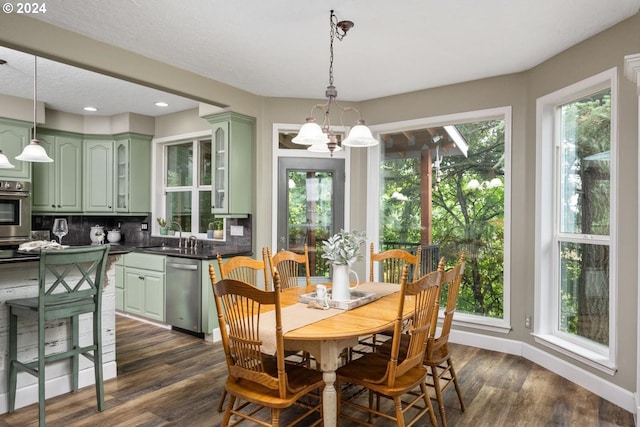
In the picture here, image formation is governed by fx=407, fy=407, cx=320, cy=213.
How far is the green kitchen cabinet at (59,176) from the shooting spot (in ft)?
17.2

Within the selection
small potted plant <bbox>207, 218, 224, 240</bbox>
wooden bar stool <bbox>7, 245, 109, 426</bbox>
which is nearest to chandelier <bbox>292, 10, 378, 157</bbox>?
wooden bar stool <bbox>7, 245, 109, 426</bbox>

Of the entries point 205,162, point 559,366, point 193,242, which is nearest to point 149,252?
point 193,242

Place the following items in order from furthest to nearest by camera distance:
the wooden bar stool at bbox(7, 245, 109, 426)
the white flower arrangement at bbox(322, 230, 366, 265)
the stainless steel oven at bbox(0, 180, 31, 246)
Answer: the stainless steel oven at bbox(0, 180, 31, 246), the white flower arrangement at bbox(322, 230, 366, 265), the wooden bar stool at bbox(7, 245, 109, 426)

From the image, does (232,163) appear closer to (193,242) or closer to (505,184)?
(193,242)

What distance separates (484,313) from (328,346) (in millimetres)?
2736

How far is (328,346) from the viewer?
2016 millimetres

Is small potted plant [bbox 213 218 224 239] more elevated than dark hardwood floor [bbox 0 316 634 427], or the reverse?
small potted plant [bbox 213 218 224 239]

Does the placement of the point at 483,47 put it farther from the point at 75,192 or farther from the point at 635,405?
the point at 75,192

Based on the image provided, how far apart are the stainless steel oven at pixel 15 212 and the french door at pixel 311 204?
3.10m

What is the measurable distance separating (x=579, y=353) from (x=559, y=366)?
0.91 feet

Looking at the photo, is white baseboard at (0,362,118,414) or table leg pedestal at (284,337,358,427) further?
white baseboard at (0,362,118,414)

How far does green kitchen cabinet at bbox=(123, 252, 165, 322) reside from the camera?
4621 millimetres

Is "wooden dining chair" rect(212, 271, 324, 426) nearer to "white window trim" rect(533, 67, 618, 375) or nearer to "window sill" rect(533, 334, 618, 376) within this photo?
"window sill" rect(533, 334, 618, 376)

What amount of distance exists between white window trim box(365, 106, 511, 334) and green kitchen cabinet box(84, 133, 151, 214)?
10.5ft
